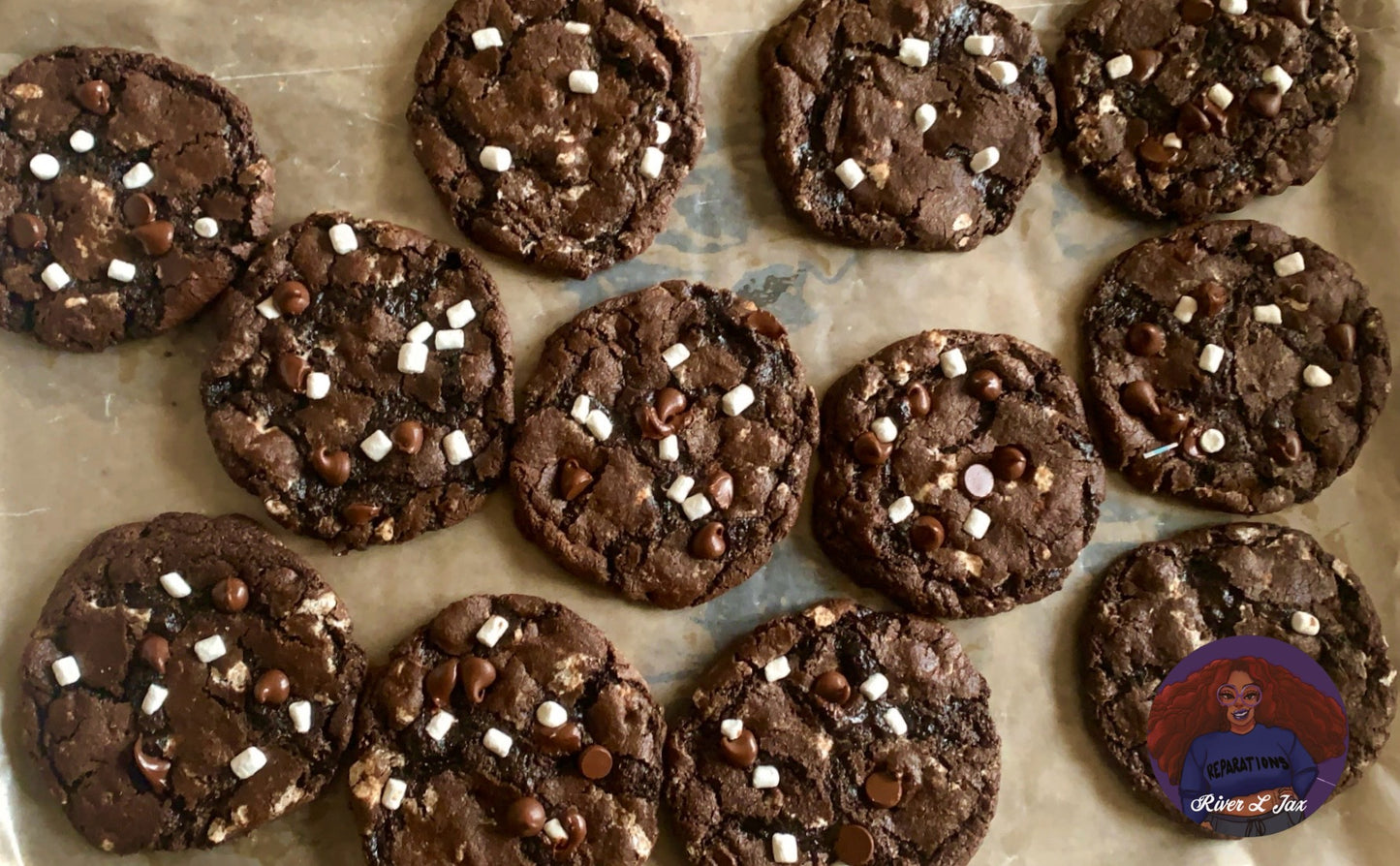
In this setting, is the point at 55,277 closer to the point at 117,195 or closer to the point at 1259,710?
the point at 117,195

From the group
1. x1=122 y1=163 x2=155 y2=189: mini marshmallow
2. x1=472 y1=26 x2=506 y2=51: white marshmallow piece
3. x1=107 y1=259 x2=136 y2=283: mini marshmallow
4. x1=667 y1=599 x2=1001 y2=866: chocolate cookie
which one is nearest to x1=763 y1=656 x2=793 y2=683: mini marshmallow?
x1=667 y1=599 x2=1001 y2=866: chocolate cookie

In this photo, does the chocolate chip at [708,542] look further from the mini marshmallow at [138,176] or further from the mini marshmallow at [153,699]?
the mini marshmallow at [138,176]

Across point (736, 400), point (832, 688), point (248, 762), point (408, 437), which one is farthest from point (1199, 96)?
point (248, 762)

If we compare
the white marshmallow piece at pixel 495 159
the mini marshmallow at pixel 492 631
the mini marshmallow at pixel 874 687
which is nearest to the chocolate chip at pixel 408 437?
the mini marshmallow at pixel 492 631

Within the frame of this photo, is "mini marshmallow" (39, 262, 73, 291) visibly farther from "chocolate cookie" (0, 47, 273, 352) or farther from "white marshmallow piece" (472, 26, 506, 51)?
"white marshmallow piece" (472, 26, 506, 51)

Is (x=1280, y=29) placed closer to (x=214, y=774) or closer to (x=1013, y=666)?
Answer: (x=1013, y=666)

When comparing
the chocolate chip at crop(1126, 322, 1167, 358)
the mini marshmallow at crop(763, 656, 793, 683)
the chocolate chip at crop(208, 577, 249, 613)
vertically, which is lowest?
the mini marshmallow at crop(763, 656, 793, 683)
